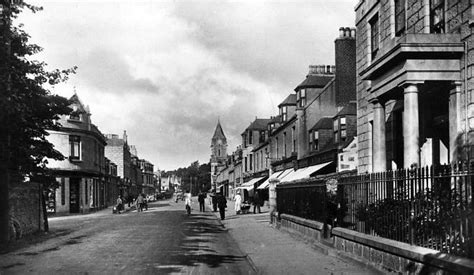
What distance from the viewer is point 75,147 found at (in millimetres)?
46219

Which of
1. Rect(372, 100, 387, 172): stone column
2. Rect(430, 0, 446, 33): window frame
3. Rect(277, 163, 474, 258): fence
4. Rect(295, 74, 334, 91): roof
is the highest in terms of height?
Rect(295, 74, 334, 91): roof

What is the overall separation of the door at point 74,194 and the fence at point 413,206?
116ft

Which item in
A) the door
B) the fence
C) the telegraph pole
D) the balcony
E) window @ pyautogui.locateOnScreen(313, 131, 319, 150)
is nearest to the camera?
the fence

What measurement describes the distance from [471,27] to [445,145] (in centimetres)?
544

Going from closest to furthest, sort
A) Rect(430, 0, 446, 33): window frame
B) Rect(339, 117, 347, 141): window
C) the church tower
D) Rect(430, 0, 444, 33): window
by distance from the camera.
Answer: Rect(430, 0, 446, 33): window frame → Rect(430, 0, 444, 33): window → Rect(339, 117, 347, 141): window → the church tower

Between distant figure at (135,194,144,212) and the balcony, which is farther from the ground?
the balcony

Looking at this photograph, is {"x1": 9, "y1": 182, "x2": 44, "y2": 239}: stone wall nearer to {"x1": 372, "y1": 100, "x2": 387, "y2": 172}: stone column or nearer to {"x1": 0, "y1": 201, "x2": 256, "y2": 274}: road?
{"x1": 0, "y1": 201, "x2": 256, "y2": 274}: road

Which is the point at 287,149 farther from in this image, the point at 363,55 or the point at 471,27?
the point at 471,27

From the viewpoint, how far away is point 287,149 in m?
42.5

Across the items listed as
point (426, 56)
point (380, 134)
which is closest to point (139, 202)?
point (380, 134)

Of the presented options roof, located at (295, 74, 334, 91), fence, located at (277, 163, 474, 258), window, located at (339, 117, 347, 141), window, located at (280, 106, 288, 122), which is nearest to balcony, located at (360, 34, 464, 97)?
fence, located at (277, 163, 474, 258)

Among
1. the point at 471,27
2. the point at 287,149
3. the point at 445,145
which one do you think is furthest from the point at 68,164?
the point at 471,27

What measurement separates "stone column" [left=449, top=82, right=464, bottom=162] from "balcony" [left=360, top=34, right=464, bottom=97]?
1.36 ft

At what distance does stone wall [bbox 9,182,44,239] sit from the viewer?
1878 cm
